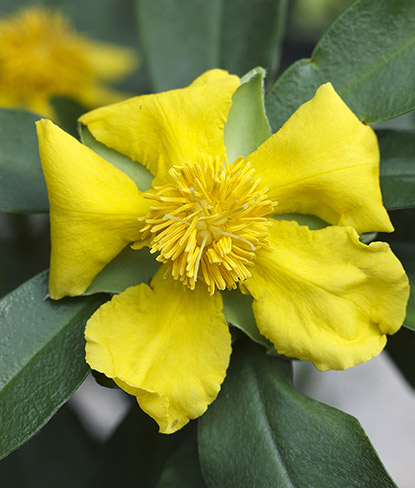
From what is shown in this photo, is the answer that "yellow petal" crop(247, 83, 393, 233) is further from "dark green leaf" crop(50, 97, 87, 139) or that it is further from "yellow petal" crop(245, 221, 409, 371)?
"dark green leaf" crop(50, 97, 87, 139)

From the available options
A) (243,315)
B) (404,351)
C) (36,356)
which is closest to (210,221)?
(243,315)

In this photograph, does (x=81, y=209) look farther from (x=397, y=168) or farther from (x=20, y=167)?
(x=397, y=168)

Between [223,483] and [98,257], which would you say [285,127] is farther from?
[223,483]

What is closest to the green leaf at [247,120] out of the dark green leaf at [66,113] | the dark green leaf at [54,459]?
the dark green leaf at [66,113]

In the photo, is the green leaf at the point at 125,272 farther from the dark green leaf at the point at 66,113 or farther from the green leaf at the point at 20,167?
the dark green leaf at the point at 66,113

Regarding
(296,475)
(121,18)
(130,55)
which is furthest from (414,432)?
(121,18)
